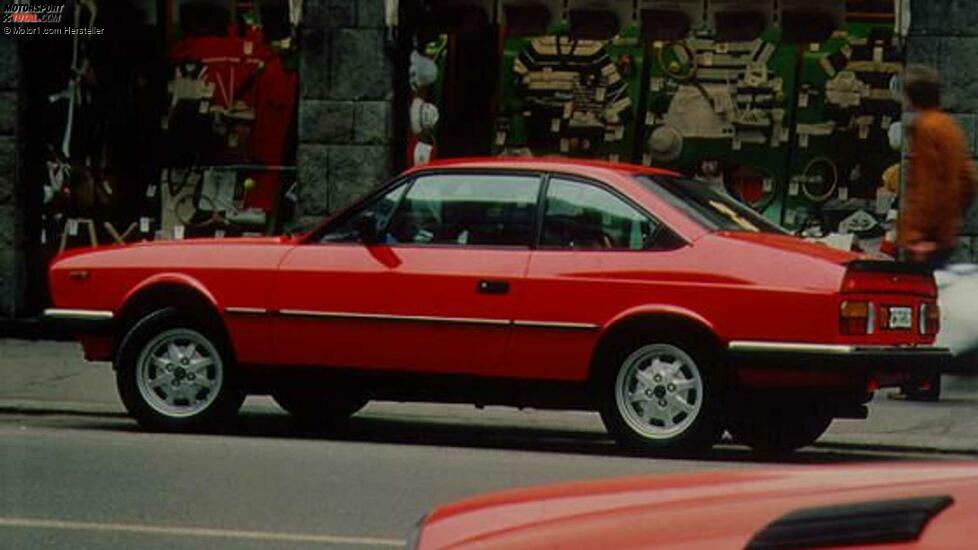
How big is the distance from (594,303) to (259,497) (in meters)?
2.53

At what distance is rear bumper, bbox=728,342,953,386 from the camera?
10.7m

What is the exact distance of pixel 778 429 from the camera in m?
11.8

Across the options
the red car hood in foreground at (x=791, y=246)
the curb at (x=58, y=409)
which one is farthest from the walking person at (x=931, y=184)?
the curb at (x=58, y=409)

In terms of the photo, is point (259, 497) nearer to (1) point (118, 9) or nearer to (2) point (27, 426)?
(2) point (27, 426)

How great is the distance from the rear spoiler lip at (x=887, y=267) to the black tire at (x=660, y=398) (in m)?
0.81

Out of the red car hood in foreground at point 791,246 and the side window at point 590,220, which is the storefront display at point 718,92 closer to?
the red car hood in foreground at point 791,246

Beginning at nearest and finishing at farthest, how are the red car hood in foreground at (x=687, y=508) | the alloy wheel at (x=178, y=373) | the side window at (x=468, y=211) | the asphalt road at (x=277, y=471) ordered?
the red car hood in foreground at (x=687, y=508) → the asphalt road at (x=277, y=471) → the side window at (x=468, y=211) → the alloy wheel at (x=178, y=373)

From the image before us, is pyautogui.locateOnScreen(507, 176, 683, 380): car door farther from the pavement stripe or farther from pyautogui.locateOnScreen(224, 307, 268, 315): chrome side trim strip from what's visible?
the pavement stripe

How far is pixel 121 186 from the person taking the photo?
18.7m

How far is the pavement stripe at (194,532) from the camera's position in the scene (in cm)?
803

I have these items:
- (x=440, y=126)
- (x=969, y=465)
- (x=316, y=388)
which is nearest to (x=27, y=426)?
(x=316, y=388)

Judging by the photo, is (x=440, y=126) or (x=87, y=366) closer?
(x=87, y=366)

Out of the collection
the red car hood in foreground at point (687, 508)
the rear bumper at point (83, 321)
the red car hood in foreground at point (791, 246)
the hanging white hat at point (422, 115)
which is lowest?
the rear bumper at point (83, 321)

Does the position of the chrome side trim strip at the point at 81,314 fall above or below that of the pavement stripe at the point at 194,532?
above
